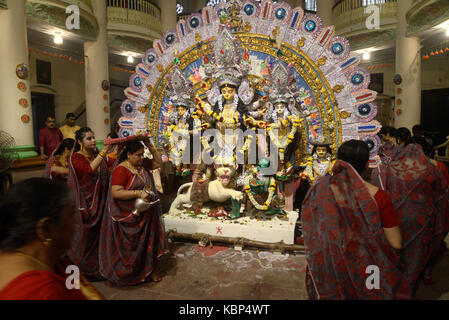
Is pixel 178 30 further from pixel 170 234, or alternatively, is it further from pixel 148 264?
pixel 148 264

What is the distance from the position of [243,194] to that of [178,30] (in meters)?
3.59

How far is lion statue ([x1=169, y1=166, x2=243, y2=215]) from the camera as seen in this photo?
4719 millimetres

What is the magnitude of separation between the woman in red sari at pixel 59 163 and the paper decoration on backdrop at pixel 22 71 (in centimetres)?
508

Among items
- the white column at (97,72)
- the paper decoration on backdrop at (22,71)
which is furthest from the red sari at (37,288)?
the white column at (97,72)

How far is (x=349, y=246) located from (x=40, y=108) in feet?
46.5

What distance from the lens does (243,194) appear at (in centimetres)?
499

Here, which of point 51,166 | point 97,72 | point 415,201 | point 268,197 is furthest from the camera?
point 97,72

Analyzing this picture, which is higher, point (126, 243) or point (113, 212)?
point (113, 212)

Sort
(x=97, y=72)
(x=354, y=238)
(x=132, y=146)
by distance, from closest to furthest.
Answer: (x=354, y=238) → (x=132, y=146) → (x=97, y=72)

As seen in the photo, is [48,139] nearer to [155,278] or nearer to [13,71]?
[13,71]

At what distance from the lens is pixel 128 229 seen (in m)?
3.28

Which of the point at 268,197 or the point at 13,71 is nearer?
the point at 268,197

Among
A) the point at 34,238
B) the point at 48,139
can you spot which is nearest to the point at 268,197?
the point at 34,238
